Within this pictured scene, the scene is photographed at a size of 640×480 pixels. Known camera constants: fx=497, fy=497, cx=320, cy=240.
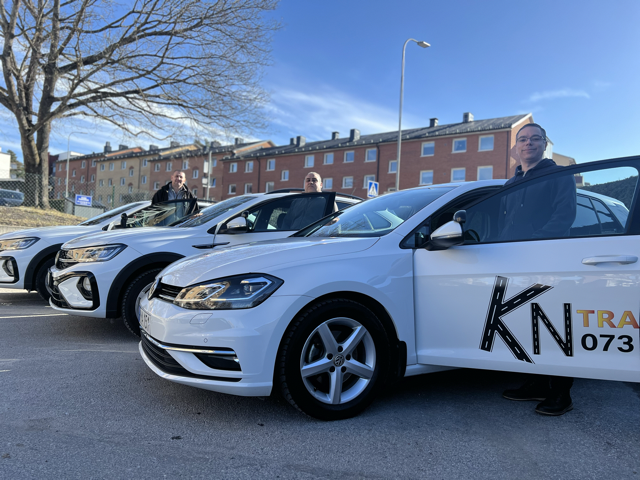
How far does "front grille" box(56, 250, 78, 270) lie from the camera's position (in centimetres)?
468

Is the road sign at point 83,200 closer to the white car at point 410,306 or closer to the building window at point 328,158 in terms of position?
the white car at point 410,306

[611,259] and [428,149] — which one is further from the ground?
[428,149]

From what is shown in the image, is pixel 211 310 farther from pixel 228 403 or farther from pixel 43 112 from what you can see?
pixel 43 112

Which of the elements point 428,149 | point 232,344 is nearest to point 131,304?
point 232,344

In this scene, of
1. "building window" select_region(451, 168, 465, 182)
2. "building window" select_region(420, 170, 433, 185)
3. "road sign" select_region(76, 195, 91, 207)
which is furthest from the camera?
"building window" select_region(420, 170, 433, 185)

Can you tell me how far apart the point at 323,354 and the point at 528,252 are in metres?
1.30

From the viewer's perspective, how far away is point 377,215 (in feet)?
11.9

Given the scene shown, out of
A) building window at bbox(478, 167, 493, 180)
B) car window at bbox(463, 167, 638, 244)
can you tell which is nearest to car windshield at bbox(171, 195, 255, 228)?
car window at bbox(463, 167, 638, 244)

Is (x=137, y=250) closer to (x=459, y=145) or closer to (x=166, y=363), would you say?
(x=166, y=363)

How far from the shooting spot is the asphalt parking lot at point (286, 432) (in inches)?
90.2

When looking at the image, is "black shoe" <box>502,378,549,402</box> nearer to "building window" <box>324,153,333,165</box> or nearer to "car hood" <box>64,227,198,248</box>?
"car hood" <box>64,227,198,248</box>

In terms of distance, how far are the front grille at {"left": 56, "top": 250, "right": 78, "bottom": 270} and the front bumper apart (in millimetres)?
2496

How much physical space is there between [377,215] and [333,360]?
4.08 feet

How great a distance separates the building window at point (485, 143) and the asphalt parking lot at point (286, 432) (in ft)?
117
